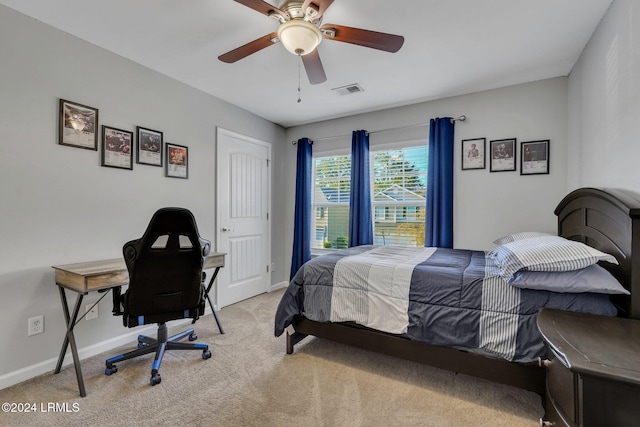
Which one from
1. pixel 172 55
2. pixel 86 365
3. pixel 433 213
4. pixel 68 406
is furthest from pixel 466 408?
pixel 172 55

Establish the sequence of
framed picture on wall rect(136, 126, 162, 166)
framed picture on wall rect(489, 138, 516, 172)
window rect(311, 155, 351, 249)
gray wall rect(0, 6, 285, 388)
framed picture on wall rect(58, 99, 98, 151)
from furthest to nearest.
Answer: window rect(311, 155, 351, 249) → framed picture on wall rect(489, 138, 516, 172) → framed picture on wall rect(136, 126, 162, 166) → framed picture on wall rect(58, 99, 98, 151) → gray wall rect(0, 6, 285, 388)

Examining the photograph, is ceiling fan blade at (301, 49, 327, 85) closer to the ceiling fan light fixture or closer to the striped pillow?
the ceiling fan light fixture

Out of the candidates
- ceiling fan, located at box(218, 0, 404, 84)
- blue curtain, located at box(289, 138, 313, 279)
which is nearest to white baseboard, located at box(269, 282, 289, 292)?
blue curtain, located at box(289, 138, 313, 279)

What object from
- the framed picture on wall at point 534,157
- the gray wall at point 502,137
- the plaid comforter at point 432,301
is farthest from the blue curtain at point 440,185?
the plaid comforter at point 432,301

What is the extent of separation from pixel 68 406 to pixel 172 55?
264 cm

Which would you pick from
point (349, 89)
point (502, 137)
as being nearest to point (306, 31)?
point (349, 89)

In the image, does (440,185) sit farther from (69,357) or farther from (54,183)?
(69,357)

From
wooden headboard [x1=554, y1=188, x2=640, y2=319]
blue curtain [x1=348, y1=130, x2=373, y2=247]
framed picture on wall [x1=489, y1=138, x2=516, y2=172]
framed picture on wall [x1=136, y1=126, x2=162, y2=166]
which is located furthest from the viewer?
blue curtain [x1=348, y1=130, x2=373, y2=247]

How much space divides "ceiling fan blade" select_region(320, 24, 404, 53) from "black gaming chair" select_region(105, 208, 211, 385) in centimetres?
148

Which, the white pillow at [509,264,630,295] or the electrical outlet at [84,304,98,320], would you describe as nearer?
the white pillow at [509,264,630,295]

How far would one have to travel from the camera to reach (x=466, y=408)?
5.64 feet

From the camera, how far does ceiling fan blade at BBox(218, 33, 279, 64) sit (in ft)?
6.25

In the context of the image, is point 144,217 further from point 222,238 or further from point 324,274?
point 324,274

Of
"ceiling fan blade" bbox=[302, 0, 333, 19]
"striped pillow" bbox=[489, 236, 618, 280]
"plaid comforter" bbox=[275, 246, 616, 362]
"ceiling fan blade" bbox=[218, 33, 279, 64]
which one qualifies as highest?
"ceiling fan blade" bbox=[302, 0, 333, 19]
